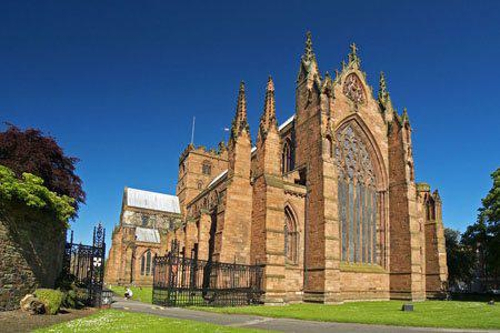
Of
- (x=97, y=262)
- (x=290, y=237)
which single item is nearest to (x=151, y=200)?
(x=290, y=237)

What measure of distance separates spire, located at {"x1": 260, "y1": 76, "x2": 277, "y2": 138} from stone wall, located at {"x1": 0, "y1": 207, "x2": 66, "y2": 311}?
50.3 feet

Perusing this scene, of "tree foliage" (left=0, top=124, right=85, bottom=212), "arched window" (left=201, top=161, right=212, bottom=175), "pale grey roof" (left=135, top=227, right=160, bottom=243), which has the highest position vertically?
"arched window" (left=201, top=161, right=212, bottom=175)

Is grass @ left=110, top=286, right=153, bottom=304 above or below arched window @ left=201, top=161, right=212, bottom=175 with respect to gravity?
below

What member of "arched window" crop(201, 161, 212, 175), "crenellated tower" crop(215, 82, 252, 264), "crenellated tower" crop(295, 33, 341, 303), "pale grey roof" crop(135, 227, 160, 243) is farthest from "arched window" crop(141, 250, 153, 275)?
"crenellated tower" crop(295, 33, 341, 303)

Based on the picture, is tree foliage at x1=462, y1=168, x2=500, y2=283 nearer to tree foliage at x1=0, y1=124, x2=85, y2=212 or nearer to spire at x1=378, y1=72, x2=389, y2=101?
spire at x1=378, y1=72, x2=389, y2=101

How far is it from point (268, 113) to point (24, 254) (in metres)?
18.8

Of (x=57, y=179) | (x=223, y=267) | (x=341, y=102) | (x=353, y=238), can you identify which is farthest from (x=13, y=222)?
(x=341, y=102)

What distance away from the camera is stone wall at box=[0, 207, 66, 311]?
14.0 m

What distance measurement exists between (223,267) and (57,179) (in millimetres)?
Answer: 11220

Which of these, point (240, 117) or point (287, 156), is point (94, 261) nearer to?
point (240, 117)

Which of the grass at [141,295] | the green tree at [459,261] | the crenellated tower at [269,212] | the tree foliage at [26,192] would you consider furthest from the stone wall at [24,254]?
the green tree at [459,261]

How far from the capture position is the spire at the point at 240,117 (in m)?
30.0

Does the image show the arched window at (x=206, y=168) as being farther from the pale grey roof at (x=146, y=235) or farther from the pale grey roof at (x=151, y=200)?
the pale grey roof at (x=146, y=235)

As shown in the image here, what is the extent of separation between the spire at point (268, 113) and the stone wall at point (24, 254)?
1533 cm
